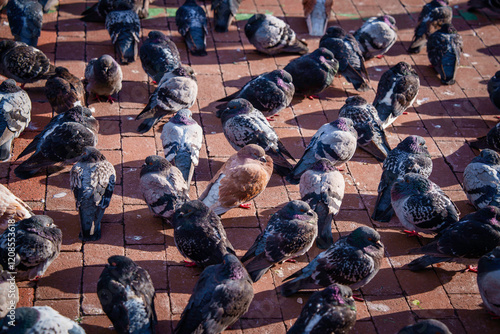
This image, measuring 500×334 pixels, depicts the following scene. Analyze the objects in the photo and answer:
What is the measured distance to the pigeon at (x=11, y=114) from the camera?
244 inches

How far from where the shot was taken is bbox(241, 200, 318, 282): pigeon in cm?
504

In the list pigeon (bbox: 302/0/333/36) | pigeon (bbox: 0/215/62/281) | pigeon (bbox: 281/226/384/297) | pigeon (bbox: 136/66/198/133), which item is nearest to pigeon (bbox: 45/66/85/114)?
pigeon (bbox: 136/66/198/133)

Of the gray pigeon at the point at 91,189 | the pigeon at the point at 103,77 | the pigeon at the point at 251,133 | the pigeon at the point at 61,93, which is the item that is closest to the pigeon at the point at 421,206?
the pigeon at the point at 251,133

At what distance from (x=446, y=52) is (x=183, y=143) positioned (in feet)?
15.5

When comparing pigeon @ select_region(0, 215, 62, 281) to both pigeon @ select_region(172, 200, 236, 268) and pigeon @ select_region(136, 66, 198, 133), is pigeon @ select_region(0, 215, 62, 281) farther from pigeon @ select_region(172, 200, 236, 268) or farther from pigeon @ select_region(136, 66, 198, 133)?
pigeon @ select_region(136, 66, 198, 133)

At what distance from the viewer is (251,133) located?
258 inches

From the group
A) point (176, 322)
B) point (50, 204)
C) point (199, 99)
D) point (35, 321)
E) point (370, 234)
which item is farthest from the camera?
point (199, 99)

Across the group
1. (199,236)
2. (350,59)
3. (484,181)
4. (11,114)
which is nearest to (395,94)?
(350,59)

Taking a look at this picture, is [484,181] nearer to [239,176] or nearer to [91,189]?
[239,176]

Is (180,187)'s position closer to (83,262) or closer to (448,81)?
(83,262)

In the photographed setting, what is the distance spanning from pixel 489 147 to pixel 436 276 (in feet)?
8.19

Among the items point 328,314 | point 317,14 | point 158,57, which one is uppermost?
point 328,314

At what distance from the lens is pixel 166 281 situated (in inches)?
201

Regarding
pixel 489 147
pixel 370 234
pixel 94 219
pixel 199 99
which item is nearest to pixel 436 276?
pixel 370 234
